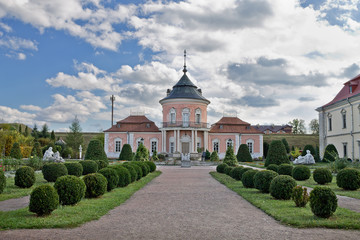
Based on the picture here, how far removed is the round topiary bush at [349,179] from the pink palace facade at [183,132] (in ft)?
95.9

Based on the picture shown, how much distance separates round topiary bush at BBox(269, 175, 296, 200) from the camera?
9.98 meters

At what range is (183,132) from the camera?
42.7m

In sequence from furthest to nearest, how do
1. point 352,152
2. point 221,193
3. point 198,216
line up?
point 352,152 → point 221,193 → point 198,216

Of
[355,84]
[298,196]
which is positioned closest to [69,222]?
[298,196]

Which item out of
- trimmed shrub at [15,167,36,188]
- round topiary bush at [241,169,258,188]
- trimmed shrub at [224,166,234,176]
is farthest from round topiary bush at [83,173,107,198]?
trimmed shrub at [224,166,234,176]

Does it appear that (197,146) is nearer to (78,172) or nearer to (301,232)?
(78,172)

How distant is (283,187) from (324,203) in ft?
8.20

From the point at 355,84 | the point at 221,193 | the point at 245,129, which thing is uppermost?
the point at 355,84

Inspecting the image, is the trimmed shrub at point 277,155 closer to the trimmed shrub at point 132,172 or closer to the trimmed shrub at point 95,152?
the trimmed shrub at point 132,172

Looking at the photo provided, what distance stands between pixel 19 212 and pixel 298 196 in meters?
7.03

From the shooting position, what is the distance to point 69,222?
6926mm

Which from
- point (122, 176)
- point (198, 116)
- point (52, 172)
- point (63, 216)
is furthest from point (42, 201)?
point (198, 116)

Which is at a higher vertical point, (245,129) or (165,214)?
(245,129)

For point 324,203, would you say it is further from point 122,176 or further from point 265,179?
point 122,176
